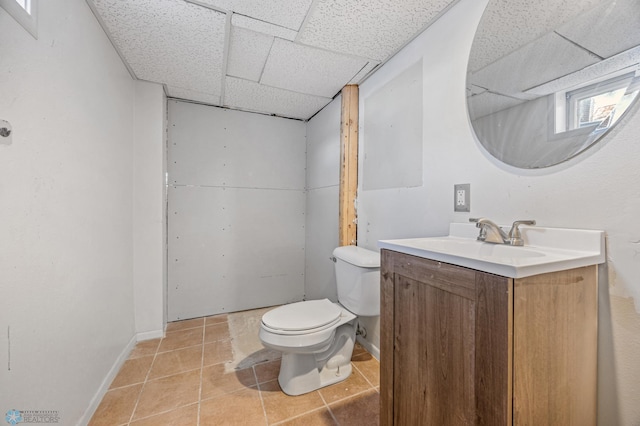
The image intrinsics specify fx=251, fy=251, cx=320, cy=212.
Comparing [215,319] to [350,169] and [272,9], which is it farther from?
[272,9]

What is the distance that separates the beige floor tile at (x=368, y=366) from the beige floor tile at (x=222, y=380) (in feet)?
2.31

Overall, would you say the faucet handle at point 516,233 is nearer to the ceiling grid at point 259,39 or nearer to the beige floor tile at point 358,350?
the ceiling grid at point 259,39

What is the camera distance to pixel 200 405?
139 centimetres

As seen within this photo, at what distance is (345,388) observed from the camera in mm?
1536

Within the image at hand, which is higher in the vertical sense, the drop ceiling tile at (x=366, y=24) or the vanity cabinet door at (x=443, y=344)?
the drop ceiling tile at (x=366, y=24)

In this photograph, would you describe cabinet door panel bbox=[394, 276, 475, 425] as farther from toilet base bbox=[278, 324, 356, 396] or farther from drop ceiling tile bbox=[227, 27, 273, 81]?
drop ceiling tile bbox=[227, 27, 273, 81]

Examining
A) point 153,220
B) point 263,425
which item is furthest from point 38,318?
point 153,220

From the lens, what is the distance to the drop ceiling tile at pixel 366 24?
1254 mm

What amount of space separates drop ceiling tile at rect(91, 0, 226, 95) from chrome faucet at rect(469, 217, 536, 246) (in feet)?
5.47

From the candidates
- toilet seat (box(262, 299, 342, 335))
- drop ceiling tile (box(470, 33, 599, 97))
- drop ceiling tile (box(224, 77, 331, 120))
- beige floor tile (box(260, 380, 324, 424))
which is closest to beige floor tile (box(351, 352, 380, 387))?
beige floor tile (box(260, 380, 324, 424))

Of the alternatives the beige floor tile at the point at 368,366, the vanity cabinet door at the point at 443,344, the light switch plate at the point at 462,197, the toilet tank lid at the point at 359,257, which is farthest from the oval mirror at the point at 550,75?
the beige floor tile at the point at 368,366

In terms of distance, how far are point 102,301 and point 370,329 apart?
1.74m

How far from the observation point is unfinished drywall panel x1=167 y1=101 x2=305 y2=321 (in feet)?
8.00

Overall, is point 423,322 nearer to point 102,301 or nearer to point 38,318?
point 38,318
